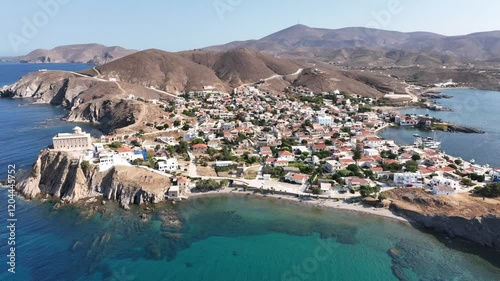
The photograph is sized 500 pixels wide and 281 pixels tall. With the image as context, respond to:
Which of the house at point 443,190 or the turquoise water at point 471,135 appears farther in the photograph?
the turquoise water at point 471,135

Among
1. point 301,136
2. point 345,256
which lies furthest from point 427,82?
point 345,256

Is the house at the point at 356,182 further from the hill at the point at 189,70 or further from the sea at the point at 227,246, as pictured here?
the hill at the point at 189,70

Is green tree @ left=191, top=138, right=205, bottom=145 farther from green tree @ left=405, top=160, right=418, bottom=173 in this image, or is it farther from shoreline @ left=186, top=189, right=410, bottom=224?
green tree @ left=405, top=160, right=418, bottom=173

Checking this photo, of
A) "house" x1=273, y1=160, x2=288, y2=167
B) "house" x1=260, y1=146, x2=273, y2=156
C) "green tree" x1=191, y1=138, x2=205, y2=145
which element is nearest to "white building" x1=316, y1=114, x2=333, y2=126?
"house" x1=260, y1=146, x2=273, y2=156

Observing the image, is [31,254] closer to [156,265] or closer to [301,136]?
[156,265]

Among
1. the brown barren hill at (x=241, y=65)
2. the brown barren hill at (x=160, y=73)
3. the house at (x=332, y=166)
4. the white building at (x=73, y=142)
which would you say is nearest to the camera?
the white building at (x=73, y=142)

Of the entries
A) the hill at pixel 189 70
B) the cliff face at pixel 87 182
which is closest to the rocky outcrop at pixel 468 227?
the cliff face at pixel 87 182
